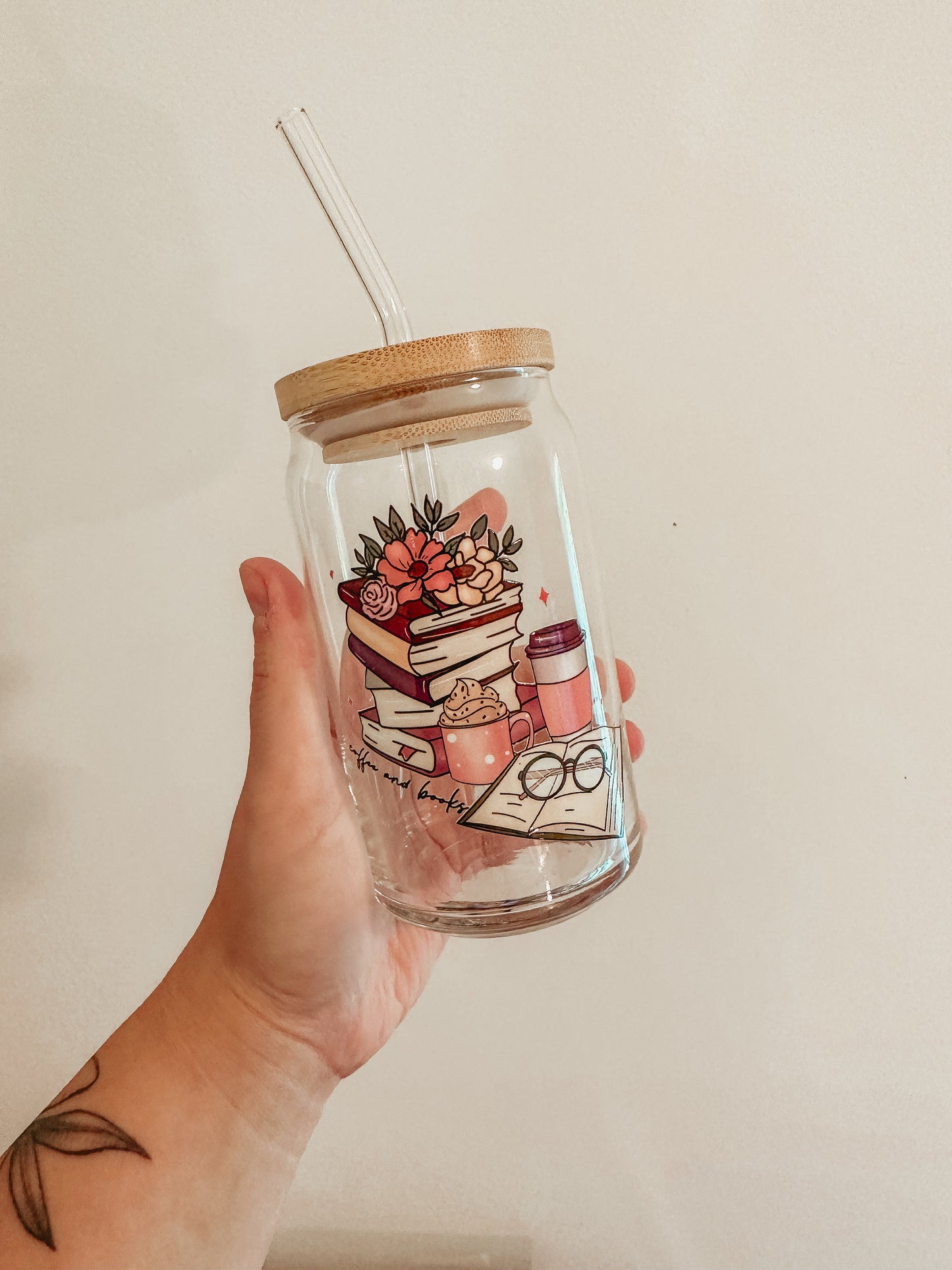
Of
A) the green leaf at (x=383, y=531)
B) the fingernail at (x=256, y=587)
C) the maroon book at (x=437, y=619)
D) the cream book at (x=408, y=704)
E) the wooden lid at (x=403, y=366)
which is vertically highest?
the wooden lid at (x=403, y=366)

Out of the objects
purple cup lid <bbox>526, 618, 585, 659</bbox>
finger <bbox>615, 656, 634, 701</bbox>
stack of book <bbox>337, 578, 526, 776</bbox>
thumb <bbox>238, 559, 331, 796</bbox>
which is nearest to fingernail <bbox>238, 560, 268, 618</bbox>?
thumb <bbox>238, 559, 331, 796</bbox>

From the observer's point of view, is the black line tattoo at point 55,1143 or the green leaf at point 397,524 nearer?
the green leaf at point 397,524

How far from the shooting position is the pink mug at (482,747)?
0.58m

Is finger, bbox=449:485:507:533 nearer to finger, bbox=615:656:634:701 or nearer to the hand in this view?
the hand

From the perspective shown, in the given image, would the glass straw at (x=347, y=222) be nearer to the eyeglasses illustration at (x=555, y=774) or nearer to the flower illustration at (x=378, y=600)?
the flower illustration at (x=378, y=600)

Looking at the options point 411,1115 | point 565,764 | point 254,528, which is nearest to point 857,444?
point 565,764

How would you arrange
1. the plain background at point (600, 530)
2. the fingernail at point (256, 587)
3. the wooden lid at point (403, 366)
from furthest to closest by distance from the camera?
the plain background at point (600, 530) < the fingernail at point (256, 587) < the wooden lid at point (403, 366)

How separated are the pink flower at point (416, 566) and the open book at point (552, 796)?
122 millimetres

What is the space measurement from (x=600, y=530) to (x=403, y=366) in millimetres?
381

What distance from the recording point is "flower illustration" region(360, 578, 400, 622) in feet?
1.87

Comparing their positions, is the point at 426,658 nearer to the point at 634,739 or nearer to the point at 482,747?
the point at 482,747

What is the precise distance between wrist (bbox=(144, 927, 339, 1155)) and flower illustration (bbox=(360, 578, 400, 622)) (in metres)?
0.37

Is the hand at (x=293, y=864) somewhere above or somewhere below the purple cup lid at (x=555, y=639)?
below

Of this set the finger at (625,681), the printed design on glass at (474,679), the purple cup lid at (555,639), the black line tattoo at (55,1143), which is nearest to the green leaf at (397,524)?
the printed design on glass at (474,679)
